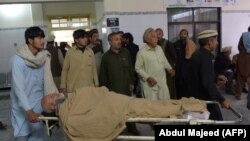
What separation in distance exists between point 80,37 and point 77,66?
13.8 inches

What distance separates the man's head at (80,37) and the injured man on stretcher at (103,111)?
134cm

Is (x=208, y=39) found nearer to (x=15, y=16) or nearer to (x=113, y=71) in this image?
(x=113, y=71)

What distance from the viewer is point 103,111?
91.4 inches

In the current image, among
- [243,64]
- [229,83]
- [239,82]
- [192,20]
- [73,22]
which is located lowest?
[229,83]

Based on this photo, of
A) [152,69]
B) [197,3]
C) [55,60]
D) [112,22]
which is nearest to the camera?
[152,69]

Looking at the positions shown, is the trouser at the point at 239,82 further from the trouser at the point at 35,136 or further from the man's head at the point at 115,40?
the trouser at the point at 35,136

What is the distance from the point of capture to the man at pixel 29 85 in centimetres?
259

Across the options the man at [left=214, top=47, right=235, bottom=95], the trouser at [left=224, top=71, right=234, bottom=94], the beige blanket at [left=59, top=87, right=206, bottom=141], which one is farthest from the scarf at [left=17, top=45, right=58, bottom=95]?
the trouser at [left=224, top=71, right=234, bottom=94]

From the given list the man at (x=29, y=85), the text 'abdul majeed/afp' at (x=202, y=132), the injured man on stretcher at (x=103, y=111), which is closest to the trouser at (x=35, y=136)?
the man at (x=29, y=85)

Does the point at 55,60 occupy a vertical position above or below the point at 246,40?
below

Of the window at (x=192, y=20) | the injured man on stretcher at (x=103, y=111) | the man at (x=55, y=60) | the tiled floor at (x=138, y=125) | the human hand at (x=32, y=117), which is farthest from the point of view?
the window at (x=192, y=20)

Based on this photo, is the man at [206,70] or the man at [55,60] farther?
the man at [55,60]

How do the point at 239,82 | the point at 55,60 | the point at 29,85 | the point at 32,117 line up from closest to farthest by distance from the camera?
the point at 32,117 < the point at 29,85 < the point at 55,60 < the point at 239,82

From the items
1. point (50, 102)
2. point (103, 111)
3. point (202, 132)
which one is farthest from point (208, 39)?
point (50, 102)
